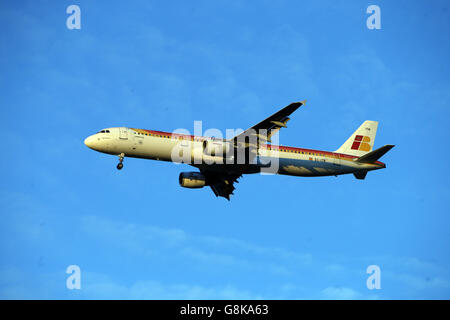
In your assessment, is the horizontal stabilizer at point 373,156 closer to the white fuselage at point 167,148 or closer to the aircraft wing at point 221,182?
the white fuselage at point 167,148

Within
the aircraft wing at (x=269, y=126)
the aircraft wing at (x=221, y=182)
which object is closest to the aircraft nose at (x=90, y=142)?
the aircraft wing at (x=221, y=182)

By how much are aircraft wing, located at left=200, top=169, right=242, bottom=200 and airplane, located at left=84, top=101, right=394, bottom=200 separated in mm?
195

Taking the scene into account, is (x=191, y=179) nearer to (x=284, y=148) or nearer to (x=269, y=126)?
(x=284, y=148)

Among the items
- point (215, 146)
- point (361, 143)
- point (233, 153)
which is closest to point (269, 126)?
point (233, 153)

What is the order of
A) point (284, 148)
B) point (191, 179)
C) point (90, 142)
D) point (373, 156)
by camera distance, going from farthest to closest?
point (373, 156), point (191, 179), point (284, 148), point (90, 142)

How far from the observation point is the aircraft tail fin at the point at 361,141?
65.3 metres

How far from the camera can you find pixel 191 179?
2387 inches

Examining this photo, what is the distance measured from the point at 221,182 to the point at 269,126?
15160 mm

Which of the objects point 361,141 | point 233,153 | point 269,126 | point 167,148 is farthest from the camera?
point 361,141
